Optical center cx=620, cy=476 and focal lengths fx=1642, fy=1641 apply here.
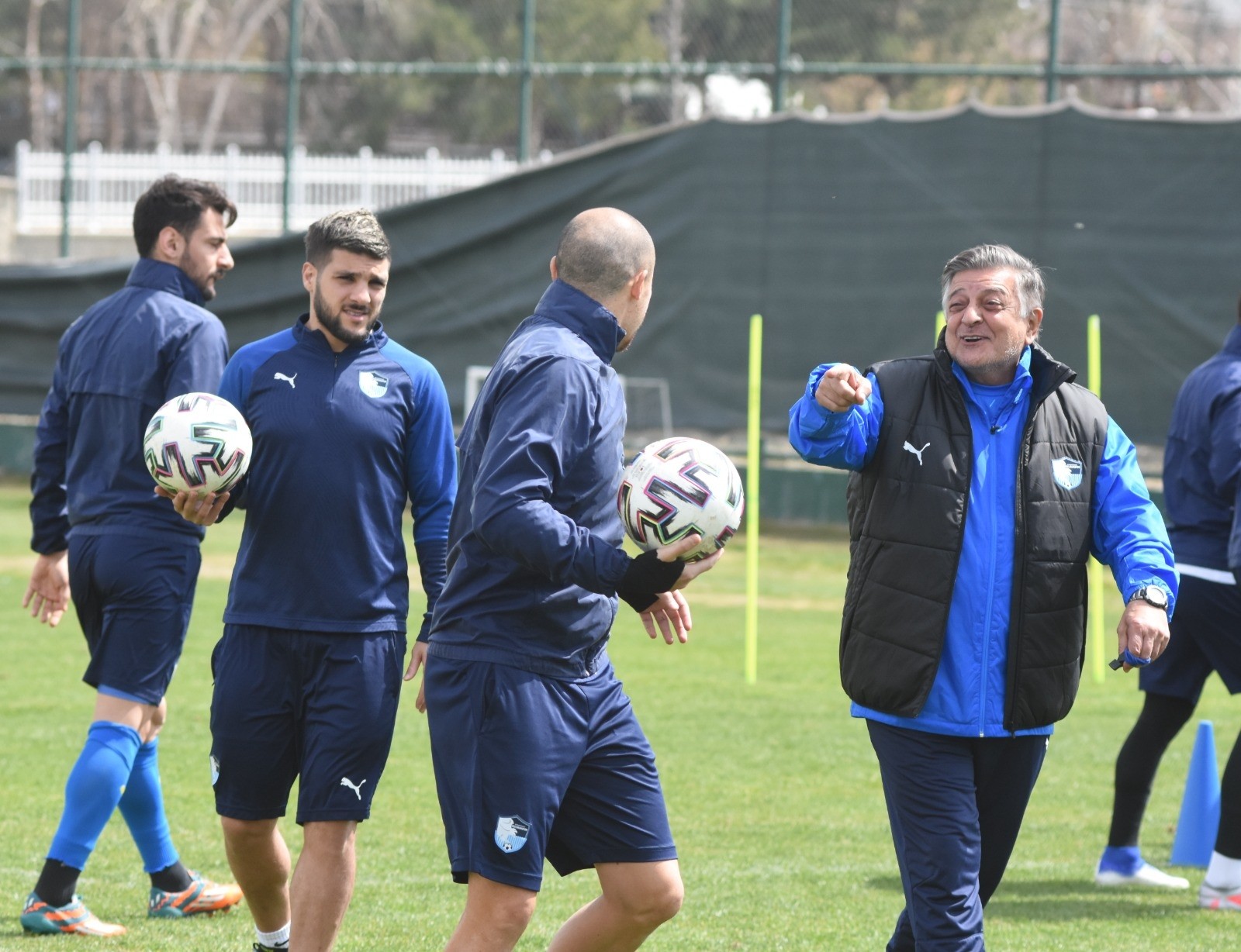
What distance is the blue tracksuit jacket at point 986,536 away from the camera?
414 centimetres

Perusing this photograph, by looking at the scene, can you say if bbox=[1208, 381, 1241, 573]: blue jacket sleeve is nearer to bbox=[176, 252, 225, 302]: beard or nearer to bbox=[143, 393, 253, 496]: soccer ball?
bbox=[143, 393, 253, 496]: soccer ball

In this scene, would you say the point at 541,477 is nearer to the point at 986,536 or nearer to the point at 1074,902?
the point at 986,536

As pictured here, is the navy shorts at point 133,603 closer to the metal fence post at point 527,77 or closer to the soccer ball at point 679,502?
the soccer ball at point 679,502

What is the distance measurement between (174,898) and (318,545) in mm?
1873

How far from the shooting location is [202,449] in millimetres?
4559

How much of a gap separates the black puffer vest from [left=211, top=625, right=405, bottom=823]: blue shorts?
132 cm

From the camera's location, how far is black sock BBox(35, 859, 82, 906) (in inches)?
214

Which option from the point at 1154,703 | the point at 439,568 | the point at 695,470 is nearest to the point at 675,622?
the point at 695,470

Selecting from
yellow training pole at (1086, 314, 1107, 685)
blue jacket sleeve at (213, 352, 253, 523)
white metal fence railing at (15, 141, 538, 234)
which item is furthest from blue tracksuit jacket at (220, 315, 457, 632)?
white metal fence railing at (15, 141, 538, 234)

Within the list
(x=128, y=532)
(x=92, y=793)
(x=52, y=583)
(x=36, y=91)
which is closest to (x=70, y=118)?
(x=36, y=91)

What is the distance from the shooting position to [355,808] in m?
4.50

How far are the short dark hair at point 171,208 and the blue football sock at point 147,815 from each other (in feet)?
6.00

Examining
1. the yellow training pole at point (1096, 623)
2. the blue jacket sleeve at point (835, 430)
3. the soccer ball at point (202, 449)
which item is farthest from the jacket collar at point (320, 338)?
the yellow training pole at point (1096, 623)

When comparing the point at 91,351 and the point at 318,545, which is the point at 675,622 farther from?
the point at 91,351
